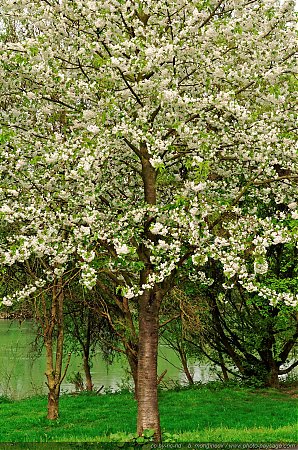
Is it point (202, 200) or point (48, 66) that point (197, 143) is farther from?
point (48, 66)

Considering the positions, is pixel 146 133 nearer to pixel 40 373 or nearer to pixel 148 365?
pixel 148 365

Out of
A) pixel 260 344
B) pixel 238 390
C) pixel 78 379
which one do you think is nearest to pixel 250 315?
pixel 260 344

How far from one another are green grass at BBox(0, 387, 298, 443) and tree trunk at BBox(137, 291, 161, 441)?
1.80 feet

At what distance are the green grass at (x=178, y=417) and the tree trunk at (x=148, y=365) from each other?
1.80 ft

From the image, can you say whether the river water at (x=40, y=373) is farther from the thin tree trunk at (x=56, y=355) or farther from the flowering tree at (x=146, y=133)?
the flowering tree at (x=146, y=133)

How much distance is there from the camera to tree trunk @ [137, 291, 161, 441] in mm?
11383

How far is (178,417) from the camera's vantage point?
1491 cm

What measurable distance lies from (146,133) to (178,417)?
26.6ft

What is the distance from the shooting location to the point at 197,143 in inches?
419

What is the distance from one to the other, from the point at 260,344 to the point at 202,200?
9.95 metres

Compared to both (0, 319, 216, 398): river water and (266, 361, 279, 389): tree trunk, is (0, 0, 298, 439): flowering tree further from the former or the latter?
(0, 319, 216, 398): river water

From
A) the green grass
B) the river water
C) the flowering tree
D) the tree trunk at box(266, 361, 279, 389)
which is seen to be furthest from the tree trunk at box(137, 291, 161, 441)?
the river water

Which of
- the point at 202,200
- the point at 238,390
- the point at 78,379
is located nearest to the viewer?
the point at 202,200

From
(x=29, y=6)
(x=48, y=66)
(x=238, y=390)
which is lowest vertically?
(x=238, y=390)
